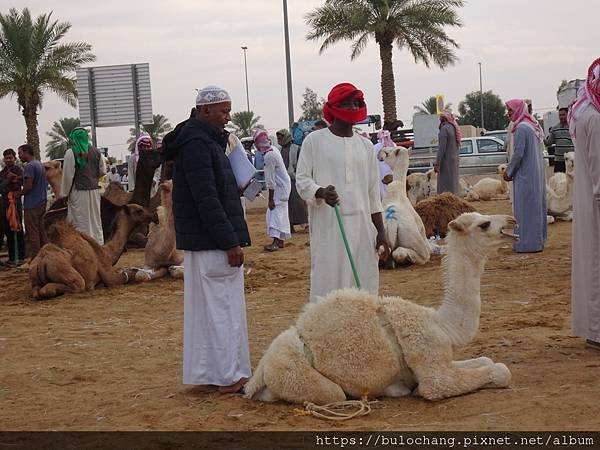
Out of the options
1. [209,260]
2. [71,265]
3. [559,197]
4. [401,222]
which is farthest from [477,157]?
[209,260]

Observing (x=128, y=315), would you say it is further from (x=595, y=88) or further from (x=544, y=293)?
(x=595, y=88)

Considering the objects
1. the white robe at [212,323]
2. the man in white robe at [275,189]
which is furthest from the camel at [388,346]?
the man in white robe at [275,189]

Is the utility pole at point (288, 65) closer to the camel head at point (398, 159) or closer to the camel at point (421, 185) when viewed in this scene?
the camel at point (421, 185)

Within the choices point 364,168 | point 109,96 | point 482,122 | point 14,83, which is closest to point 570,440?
point 364,168

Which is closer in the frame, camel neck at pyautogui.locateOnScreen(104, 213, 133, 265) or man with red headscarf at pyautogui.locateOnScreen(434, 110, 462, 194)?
camel neck at pyautogui.locateOnScreen(104, 213, 133, 265)

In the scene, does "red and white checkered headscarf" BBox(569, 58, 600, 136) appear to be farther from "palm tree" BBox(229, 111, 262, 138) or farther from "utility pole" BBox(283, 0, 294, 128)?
"palm tree" BBox(229, 111, 262, 138)

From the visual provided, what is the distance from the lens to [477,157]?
28.9m

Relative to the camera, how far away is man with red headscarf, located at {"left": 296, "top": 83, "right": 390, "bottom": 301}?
6.21m

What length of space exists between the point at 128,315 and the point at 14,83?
1008 inches

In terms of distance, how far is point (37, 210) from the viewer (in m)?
14.0

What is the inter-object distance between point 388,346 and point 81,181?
326 inches

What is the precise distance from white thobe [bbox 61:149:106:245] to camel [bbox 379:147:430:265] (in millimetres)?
4196

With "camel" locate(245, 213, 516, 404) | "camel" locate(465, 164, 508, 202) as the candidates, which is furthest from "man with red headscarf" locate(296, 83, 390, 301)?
"camel" locate(465, 164, 508, 202)

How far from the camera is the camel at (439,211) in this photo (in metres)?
12.9
